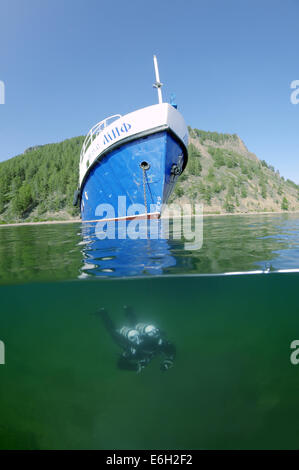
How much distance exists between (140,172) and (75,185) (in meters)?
53.1

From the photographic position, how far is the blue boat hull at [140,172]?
11.9 meters

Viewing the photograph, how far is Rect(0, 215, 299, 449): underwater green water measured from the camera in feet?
10.2

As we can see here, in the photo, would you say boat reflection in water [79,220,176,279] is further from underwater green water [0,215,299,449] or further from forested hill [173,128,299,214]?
forested hill [173,128,299,214]

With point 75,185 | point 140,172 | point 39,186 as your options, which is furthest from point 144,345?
point 39,186

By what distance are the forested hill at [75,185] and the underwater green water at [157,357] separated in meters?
49.0

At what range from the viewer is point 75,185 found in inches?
2382

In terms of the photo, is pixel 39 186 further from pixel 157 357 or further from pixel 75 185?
pixel 157 357

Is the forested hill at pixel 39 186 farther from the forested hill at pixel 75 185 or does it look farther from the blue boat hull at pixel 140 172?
the blue boat hull at pixel 140 172

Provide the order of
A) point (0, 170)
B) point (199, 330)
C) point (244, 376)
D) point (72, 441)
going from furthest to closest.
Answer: point (0, 170)
point (199, 330)
point (244, 376)
point (72, 441)

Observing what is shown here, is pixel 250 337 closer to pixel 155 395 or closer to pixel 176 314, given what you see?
pixel 176 314

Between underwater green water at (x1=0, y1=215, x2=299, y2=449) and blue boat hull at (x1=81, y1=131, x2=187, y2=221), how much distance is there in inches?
241
